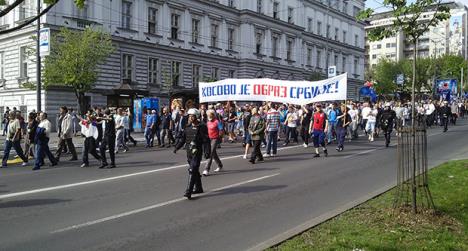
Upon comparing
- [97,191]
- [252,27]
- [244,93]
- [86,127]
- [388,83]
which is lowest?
[97,191]

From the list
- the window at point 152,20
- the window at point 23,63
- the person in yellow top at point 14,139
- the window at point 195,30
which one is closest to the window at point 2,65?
the window at point 23,63

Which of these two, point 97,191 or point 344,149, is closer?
point 97,191

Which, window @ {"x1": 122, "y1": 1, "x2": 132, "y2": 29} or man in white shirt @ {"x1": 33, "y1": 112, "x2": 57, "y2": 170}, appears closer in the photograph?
→ man in white shirt @ {"x1": 33, "y1": 112, "x2": 57, "y2": 170}

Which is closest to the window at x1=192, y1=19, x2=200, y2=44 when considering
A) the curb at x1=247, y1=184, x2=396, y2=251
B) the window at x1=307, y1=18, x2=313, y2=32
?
the window at x1=307, y1=18, x2=313, y2=32

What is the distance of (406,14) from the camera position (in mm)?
7719

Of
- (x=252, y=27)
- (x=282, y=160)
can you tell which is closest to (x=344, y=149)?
(x=282, y=160)

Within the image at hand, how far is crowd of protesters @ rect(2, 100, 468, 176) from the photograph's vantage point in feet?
48.2

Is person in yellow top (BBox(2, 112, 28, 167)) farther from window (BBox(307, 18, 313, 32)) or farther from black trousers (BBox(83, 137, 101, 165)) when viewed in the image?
window (BBox(307, 18, 313, 32))

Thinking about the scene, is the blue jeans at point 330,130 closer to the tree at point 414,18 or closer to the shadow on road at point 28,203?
the tree at point 414,18

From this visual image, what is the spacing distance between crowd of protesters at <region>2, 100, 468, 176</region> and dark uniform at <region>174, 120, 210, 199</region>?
0.95ft

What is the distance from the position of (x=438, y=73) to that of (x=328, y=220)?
2938 inches

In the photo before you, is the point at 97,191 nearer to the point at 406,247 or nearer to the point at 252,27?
the point at 406,247

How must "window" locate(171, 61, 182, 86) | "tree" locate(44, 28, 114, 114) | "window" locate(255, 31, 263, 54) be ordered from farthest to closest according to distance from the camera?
"window" locate(255, 31, 263, 54), "window" locate(171, 61, 182, 86), "tree" locate(44, 28, 114, 114)

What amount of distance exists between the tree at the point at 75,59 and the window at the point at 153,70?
38.3 feet
